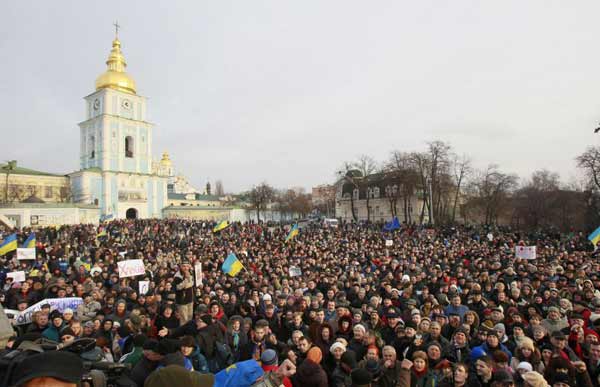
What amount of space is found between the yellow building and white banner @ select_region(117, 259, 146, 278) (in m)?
49.5

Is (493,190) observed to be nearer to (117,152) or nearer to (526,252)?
(526,252)

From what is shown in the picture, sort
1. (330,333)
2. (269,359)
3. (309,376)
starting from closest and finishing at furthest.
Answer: (309,376)
(269,359)
(330,333)

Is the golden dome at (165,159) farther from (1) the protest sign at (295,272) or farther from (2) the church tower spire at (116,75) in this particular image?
(1) the protest sign at (295,272)

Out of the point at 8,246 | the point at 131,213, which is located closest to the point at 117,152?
the point at 131,213

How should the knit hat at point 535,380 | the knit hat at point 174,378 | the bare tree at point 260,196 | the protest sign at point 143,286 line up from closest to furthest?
1. the knit hat at point 174,378
2. the knit hat at point 535,380
3. the protest sign at point 143,286
4. the bare tree at point 260,196

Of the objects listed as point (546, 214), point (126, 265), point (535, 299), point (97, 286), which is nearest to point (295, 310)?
point (535, 299)

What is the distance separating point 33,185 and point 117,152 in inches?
559

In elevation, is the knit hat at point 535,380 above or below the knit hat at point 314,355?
below

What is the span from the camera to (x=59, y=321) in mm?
5891

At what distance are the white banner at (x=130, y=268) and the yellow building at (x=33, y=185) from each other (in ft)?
162

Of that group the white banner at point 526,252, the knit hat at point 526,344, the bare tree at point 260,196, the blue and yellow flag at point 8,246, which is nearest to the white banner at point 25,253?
the blue and yellow flag at point 8,246

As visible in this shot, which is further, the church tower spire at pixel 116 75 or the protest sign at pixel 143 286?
the church tower spire at pixel 116 75

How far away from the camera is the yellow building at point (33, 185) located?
166 ft

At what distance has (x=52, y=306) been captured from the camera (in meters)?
7.74
